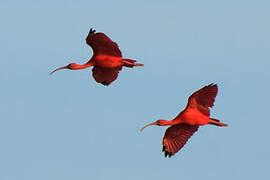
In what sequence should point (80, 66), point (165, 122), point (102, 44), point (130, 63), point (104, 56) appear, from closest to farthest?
point (165, 122) → point (102, 44) → point (130, 63) → point (104, 56) → point (80, 66)

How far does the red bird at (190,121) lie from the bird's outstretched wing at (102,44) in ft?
12.4

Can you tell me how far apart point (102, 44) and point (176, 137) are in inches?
212

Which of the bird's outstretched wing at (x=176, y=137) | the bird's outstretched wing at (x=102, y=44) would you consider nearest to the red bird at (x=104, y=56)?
the bird's outstretched wing at (x=102, y=44)

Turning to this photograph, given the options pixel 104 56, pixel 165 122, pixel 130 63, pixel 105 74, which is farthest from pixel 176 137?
pixel 105 74

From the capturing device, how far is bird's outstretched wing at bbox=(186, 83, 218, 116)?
38.5 meters

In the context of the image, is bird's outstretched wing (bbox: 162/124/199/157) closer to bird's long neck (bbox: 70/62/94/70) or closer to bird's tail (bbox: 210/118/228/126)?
bird's tail (bbox: 210/118/228/126)

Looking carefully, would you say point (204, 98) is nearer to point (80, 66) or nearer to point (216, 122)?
point (216, 122)

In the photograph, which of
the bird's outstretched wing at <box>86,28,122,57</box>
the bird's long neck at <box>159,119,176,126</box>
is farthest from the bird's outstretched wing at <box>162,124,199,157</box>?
→ the bird's outstretched wing at <box>86,28,122,57</box>

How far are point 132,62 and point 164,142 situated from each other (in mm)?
4077

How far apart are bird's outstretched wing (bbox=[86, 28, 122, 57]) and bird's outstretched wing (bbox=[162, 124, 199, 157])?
4296mm

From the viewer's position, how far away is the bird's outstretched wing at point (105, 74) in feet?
143

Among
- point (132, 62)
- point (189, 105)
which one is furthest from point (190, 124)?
point (132, 62)

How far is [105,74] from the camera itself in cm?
4375

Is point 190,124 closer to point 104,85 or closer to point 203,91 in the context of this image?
point 203,91
